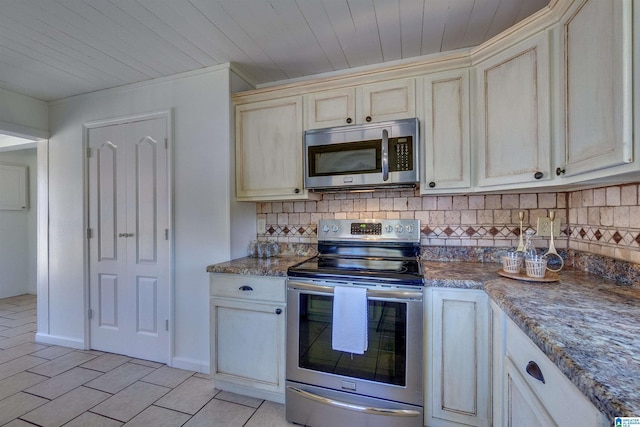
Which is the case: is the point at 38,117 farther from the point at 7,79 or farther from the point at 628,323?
the point at 628,323

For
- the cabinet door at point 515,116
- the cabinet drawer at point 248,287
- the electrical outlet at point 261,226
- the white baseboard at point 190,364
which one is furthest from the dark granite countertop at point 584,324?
the white baseboard at point 190,364

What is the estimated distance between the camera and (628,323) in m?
0.88

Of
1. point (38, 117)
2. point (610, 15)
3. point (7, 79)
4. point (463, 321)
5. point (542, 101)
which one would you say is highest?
point (7, 79)

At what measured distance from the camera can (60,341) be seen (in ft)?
9.27

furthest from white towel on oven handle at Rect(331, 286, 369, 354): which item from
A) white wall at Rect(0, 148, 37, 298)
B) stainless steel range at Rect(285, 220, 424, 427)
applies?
white wall at Rect(0, 148, 37, 298)

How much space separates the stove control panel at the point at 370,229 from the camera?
2.04 metres

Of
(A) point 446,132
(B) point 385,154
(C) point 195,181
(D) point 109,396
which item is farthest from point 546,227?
(D) point 109,396

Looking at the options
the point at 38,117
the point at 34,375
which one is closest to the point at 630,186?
the point at 34,375

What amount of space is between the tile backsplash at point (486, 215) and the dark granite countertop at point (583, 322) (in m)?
0.24

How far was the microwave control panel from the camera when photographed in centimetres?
184

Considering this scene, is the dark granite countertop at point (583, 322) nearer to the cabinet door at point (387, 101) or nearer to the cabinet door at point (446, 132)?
the cabinet door at point (446, 132)

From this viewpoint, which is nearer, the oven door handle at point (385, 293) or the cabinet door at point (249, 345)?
the oven door handle at point (385, 293)

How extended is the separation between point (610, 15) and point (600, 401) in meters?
1.22

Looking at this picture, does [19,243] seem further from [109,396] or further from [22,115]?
[109,396]
